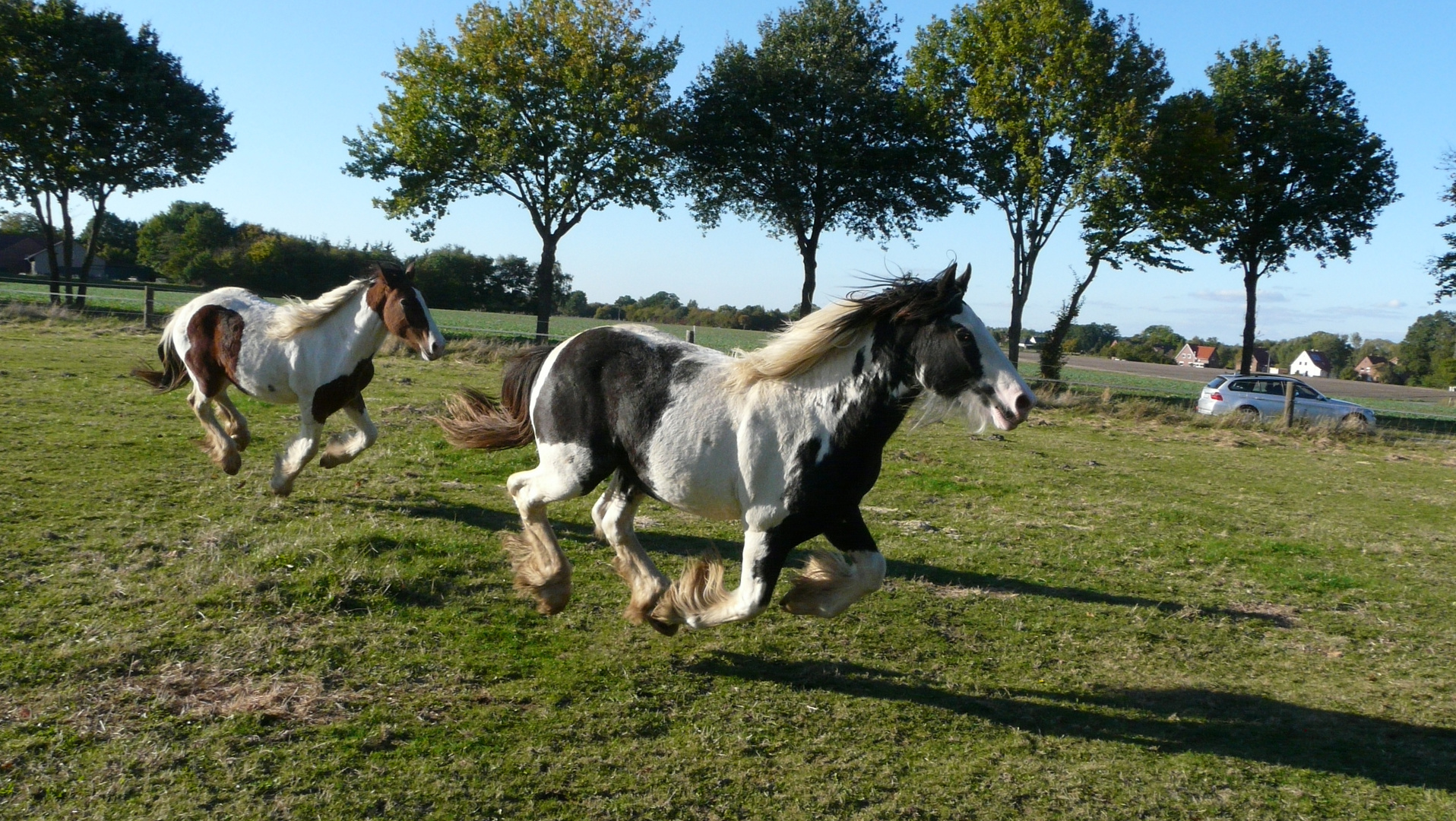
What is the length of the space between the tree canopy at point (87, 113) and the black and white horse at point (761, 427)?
3028 centimetres

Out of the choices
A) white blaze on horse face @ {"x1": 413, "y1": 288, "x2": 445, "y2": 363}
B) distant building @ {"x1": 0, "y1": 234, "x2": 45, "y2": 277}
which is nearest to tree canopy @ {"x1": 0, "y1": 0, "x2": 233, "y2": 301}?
white blaze on horse face @ {"x1": 413, "y1": 288, "x2": 445, "y2": 363}

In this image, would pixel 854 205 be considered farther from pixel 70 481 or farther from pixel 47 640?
pixel 47 640

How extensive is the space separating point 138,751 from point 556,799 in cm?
152

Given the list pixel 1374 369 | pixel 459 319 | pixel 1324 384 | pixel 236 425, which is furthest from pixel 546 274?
pixel 1374 369

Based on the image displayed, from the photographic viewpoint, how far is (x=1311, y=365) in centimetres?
8881

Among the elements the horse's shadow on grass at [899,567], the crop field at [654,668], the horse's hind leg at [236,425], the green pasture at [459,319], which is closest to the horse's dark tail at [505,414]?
the crop field at [654,668]

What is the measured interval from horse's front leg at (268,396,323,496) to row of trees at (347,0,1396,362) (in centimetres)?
2152

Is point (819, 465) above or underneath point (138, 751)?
above

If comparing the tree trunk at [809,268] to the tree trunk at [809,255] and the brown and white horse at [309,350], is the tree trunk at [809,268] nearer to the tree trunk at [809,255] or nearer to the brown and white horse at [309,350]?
the tree trunk at [809,255]

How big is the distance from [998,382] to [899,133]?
29.4 m

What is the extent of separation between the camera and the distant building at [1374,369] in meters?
76.8

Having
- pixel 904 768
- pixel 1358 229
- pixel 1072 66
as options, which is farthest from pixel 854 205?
pixel 904 768

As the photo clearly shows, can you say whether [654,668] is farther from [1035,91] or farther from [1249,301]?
[1249,301]

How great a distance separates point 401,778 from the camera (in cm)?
338
